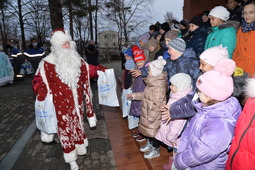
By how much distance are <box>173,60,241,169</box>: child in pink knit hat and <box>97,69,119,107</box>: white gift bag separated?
2.15 m

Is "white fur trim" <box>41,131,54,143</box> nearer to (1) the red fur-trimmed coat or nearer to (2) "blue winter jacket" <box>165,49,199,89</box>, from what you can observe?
(1) the red fur-trimmed coat

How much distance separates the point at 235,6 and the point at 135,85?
9.03 feet

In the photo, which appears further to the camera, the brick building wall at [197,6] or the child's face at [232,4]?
the brick building wall at [197,6]

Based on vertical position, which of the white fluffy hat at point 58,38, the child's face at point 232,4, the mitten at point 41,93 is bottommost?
the mitten at point 41,93

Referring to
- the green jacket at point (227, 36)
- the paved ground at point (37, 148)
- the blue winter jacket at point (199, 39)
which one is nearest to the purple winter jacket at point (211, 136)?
the green jacket at point (227, 36)

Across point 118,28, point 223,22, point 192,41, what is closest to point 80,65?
point 192,41

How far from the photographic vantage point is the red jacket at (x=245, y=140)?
1354 millimetres

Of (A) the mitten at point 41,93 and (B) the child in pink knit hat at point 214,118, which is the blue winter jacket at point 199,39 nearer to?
(B) the child in pink knit hat at point 214,118

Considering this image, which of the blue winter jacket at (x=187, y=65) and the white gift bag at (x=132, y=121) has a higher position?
the blue winter jacket at (x=187, y=65)

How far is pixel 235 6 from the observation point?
3.76 m

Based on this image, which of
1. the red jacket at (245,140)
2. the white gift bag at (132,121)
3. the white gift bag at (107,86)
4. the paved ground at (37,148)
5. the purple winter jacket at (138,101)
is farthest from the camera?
the white gift bag at (132,121)

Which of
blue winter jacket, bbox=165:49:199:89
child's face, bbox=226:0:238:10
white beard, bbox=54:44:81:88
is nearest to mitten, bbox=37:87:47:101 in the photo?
white beard, bbox=54:44:81:88

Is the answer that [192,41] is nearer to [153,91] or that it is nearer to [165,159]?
[153,91]

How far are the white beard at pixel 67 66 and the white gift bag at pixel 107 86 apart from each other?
0.73 m
